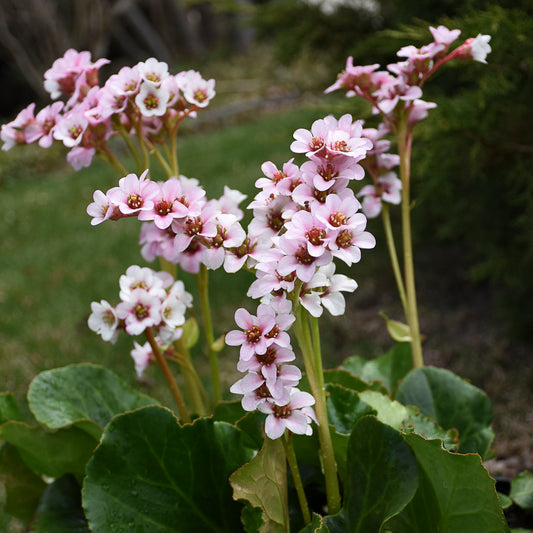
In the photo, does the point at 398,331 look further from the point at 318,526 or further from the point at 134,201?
the point at 134,201

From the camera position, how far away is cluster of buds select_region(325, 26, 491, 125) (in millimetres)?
1125

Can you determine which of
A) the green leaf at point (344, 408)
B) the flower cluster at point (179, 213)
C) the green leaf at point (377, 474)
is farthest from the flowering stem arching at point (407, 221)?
the flower cluster at point (179, 213)

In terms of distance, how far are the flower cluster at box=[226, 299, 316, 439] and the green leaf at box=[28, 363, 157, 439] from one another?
463 mm

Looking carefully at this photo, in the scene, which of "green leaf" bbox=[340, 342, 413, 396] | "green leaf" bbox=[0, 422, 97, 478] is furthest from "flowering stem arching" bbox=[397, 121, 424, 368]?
"green leaf" bbox=[0, 422, 97, 478]

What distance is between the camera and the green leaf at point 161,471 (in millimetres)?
1038

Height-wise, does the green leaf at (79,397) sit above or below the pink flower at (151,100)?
below

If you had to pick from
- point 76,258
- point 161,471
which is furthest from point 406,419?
point 76,258

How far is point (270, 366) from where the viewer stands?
0.86 meters

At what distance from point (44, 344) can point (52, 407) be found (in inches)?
81.1

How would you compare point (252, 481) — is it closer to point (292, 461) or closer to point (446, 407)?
point (292, 461)

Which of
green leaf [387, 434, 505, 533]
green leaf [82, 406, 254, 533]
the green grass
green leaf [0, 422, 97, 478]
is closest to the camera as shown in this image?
green leaf [387, 434, 505, 533]

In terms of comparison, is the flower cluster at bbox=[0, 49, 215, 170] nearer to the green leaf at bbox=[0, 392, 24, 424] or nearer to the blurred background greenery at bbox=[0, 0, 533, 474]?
the green leaf at bbox=[0, 392, 24, 424]

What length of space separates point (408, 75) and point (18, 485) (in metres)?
1.22

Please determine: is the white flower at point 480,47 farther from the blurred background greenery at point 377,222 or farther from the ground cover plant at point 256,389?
the blurred background greenery at point 377,222
